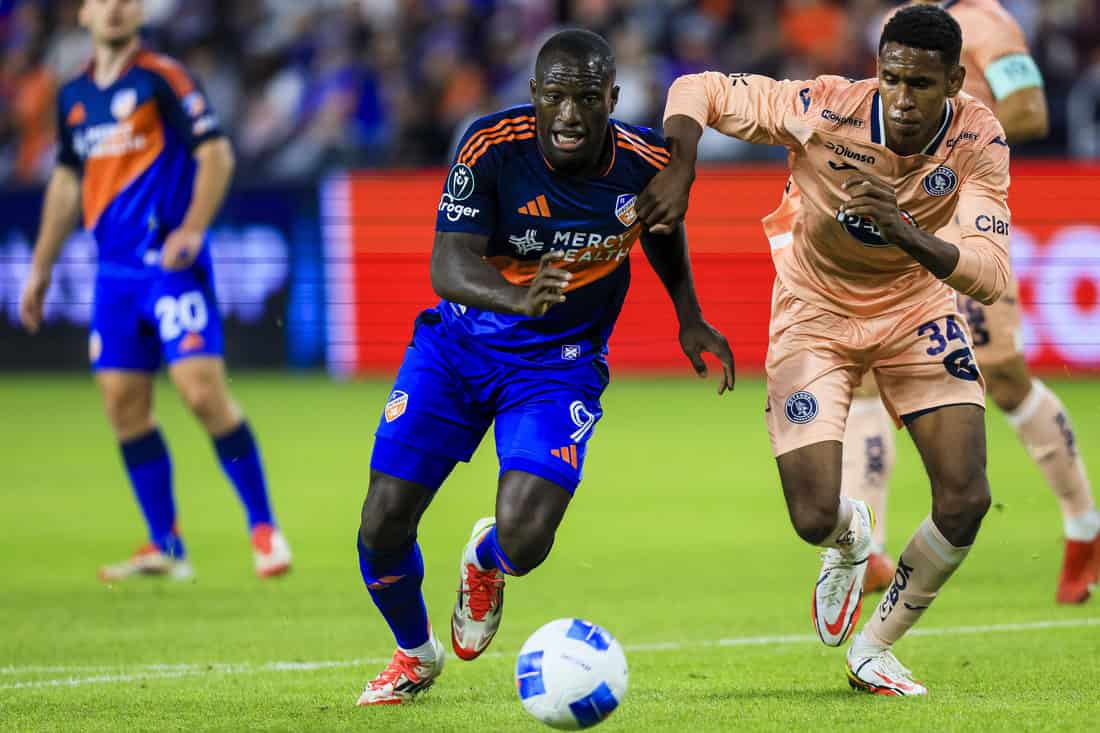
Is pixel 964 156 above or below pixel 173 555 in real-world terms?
above

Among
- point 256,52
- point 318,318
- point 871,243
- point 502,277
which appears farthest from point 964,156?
point 256,52

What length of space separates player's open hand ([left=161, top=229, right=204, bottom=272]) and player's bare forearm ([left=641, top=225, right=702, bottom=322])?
313cm

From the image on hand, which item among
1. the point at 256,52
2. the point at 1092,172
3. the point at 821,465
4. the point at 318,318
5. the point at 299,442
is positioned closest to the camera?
the point at 821,465

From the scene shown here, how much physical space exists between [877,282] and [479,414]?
1.52 meters

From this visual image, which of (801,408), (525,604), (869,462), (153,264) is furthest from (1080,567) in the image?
(153,264)

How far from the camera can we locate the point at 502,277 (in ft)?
18.1

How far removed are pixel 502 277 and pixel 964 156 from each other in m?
1.64

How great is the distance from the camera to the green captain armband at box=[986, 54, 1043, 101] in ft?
24.6

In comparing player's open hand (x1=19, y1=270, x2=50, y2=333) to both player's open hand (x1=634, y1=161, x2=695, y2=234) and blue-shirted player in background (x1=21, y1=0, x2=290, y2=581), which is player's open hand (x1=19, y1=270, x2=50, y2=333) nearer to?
blue-shirted player in background (x1=21, y1=0, x2=290, y2=581)

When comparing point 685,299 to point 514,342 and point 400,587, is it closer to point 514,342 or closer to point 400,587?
point 514,342

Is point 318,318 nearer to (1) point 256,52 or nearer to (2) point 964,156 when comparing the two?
(1) point 256,52

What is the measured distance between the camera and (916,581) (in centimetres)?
589

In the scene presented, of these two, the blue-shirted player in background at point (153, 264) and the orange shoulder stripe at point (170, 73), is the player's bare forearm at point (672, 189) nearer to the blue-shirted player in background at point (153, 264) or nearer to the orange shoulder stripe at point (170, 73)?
the blue-shirted player in background at point (153, 264)

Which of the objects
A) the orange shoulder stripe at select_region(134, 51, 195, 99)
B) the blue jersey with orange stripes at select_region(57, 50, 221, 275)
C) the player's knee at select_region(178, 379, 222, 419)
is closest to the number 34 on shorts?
the player's knee at select_region(178, 379, 222, 419)
